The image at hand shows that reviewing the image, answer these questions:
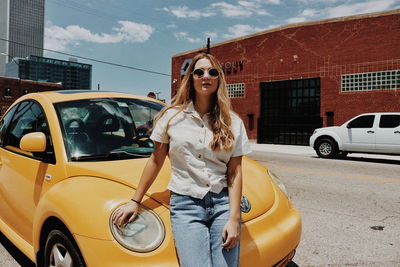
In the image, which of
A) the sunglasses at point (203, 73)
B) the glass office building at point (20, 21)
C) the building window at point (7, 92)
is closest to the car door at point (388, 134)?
the sunglasses at point (203, 73)

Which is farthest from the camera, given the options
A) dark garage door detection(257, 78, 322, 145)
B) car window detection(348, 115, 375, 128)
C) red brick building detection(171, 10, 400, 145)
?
dark garage door detection(257, 78, 322, 145)

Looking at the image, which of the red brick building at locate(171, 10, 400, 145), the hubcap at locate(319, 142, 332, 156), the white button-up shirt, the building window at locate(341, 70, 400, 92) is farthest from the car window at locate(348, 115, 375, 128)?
the white button-up shirt

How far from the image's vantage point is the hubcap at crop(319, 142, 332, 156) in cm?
1333

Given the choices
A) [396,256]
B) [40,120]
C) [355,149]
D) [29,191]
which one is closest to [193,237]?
[29,191]

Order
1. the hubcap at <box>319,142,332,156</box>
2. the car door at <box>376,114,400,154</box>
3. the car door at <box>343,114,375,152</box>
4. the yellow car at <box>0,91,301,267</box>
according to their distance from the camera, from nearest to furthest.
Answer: the yellow car at <box>0,91,301,267</box>
the car door at <box>376,114,400,154</box>
the car door at <box>343,114,375,152</box>
the hubcap at <box>319,142,332,156</box>

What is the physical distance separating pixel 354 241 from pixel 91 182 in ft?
10.3

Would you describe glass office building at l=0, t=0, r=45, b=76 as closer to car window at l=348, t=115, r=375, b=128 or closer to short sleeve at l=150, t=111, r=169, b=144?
car window at l=348, t=115, r=375, b=128

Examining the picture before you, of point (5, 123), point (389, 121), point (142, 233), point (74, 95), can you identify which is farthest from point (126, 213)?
point (389, 121)

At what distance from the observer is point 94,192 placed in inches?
80.9

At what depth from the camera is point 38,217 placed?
2.25 m

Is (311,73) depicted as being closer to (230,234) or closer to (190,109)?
(190,109)

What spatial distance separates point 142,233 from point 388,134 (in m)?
12.6

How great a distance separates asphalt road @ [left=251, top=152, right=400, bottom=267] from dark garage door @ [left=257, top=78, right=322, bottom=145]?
14.9 meters

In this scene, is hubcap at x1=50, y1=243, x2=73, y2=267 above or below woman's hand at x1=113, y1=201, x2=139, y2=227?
below
